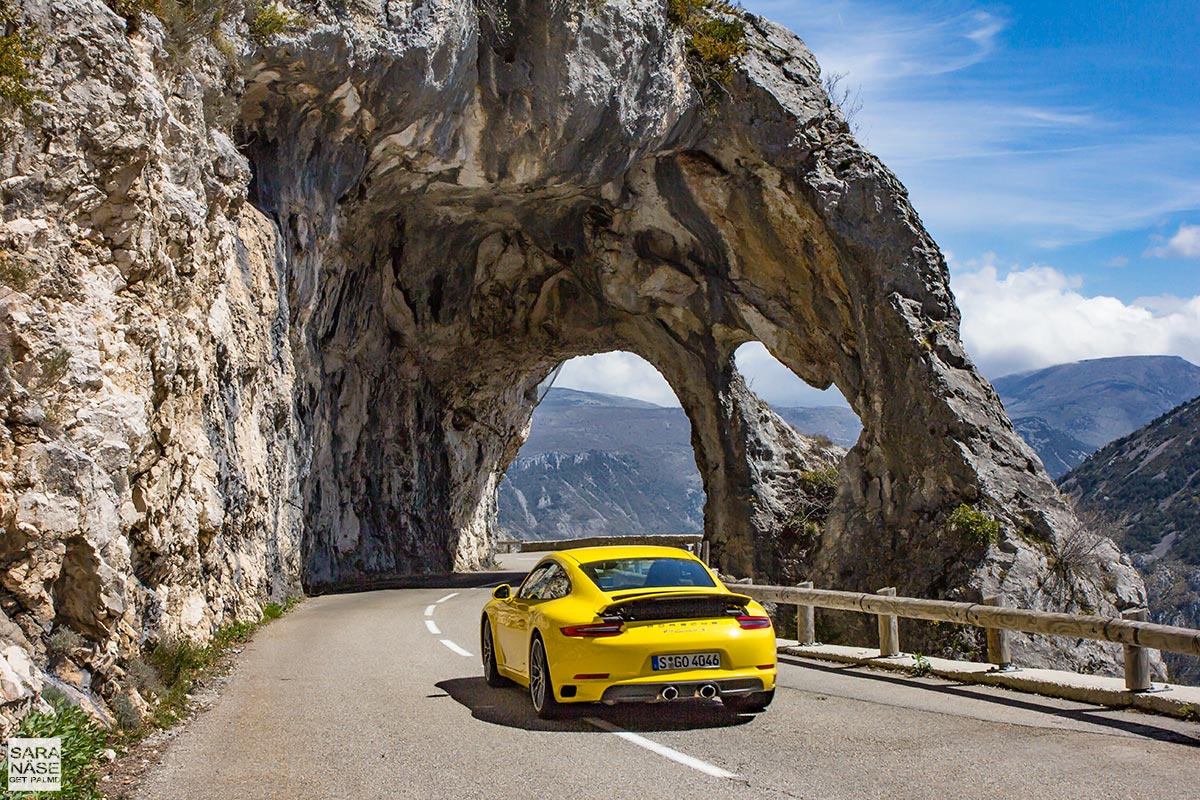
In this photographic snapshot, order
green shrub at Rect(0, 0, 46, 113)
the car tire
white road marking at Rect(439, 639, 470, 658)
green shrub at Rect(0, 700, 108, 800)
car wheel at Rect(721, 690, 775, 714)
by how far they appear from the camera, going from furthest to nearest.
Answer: white road marking at Rect(439, 639, 470, 658) → the car tire → green shrub at Rect(0, 0, 46, 113) → car wheel at Rect(721, 690, 775, 714) → green shrub at Rect(0, 700, 108, 800)

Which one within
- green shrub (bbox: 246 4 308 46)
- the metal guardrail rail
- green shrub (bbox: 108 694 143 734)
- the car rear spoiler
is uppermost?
green shrub (bbox: 246 4 308 46)

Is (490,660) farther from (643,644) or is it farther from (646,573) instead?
(643,644)

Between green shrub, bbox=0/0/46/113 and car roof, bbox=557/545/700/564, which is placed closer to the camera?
green shrub, bbox=0/0/46/113

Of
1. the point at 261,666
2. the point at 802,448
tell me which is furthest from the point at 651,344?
the point at 261,666

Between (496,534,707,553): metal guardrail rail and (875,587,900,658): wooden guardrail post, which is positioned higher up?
(875,587,900,658): wooden guardrail post

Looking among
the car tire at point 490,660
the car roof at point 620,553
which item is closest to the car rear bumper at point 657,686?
the car roof at point 620,553

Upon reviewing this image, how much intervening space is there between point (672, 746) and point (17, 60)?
27.8 feet

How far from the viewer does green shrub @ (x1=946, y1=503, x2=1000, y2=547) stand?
69.6 ft

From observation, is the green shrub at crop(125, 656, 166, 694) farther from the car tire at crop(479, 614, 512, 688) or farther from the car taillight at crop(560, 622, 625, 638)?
the car taillight at crop(560, 622, 625, 638)

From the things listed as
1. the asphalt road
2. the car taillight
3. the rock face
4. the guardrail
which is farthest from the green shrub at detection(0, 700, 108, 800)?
the guardrail

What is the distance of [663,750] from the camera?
7273 millimetres

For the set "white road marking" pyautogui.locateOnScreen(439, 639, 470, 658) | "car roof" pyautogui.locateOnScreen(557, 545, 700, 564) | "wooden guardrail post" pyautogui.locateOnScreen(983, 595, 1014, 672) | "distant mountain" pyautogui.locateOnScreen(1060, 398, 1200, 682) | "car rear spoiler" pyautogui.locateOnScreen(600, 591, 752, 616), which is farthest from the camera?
"distant mountain" pyautogui.locateOnScreen(1060, 398, 1200, 682)

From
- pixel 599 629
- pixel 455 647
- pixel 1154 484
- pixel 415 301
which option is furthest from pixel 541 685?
pixel 1154 484

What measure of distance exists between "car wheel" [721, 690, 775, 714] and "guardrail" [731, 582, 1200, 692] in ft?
9.34
